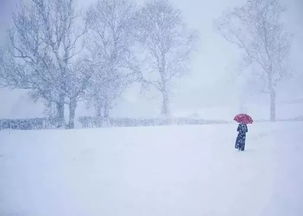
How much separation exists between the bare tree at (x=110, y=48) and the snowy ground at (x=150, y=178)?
8.21 m

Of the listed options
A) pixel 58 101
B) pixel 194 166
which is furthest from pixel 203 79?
pixel 194 166

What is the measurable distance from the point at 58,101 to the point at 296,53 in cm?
1360

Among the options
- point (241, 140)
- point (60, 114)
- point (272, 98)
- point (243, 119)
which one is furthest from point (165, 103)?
point (241, 140)

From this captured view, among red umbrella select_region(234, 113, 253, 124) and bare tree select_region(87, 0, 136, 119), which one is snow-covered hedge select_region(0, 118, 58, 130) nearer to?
bare tree select_region(87, 0, 136, 119)

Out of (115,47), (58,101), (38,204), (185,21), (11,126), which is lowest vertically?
(38,204)

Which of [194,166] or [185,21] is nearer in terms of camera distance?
[194,166]

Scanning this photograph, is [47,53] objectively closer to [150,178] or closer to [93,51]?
[93,51]

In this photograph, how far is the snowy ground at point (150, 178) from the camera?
5.60 metres

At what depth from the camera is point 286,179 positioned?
670 cm

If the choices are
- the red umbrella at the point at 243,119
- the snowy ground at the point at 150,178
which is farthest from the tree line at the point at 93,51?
the red umbrella at the point at 243,119

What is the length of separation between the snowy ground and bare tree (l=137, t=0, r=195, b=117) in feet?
36.9

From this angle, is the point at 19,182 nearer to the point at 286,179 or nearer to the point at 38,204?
the point at 38,204

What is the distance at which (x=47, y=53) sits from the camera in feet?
58.2

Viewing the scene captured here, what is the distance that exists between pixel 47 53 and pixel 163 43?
8.20m
